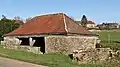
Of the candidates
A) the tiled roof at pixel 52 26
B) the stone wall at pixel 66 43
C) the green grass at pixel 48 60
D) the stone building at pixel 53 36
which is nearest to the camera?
the green grass at pixel 48 60

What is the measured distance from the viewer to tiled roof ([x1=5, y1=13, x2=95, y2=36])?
31373 mm

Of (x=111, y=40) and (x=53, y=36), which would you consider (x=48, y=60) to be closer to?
(x=53, y=36)

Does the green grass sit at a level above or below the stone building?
below

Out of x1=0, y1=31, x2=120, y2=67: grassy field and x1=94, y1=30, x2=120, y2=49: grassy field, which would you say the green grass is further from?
x1=94, y1=30, x2=120, y2=49: grassy field

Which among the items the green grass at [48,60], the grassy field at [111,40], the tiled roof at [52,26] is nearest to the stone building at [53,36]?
the tiled roof at [52,26]

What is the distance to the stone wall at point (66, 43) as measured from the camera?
3003 centimetres

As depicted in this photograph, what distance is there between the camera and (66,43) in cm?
3005

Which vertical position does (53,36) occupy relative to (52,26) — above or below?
below

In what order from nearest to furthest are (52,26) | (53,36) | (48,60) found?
(48,60) < (53,36) < (52,26)

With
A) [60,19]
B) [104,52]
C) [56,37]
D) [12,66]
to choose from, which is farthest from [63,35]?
[12,66]

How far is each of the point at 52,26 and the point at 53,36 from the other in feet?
9.77

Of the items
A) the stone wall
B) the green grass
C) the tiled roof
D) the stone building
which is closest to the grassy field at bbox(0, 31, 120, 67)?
the green grass

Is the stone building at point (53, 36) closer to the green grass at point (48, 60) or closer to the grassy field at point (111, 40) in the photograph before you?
the green grass at point (48, 60)

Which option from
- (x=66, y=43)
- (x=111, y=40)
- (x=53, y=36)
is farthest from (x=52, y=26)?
(x=111, y=40)
